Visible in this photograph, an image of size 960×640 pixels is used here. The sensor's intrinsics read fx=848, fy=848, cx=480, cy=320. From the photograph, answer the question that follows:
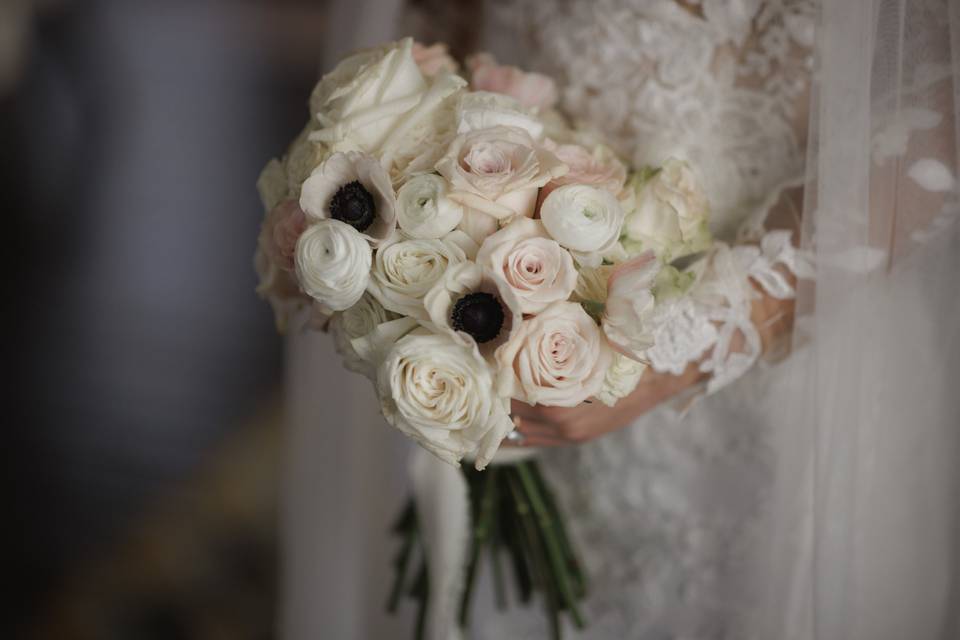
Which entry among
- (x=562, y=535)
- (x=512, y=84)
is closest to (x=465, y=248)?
(x=512, y=84)

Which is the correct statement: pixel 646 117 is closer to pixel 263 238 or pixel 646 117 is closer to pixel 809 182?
pixel 809 182

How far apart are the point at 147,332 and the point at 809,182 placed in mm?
3683

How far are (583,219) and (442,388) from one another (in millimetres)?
181

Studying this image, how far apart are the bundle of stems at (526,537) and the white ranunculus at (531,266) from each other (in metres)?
0.45

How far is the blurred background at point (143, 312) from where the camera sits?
2.57 metres

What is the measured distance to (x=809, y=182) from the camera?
0.85 meters

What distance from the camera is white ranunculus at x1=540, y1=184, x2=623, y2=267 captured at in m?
0.70

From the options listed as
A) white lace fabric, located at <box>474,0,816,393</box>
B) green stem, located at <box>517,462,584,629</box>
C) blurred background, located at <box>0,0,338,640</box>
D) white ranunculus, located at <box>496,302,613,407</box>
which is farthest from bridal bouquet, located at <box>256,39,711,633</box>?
blurred background, located at <box>0,0,338,640</box>

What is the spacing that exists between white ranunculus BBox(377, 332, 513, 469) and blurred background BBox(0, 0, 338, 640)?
1925 millimetres

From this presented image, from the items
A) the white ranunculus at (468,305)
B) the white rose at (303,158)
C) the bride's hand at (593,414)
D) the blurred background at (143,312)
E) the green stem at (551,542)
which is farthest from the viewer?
the blurred background at (143,312)

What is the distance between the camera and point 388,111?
0.76 m

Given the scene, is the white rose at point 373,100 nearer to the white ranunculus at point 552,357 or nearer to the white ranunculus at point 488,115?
the white ranunculus at point 488,115

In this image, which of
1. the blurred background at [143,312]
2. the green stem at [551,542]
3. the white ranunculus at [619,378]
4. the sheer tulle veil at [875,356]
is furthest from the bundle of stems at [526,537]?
the blurred background at [143,312]

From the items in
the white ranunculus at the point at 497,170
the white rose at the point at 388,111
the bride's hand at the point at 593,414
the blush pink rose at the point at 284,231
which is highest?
the white rose at the point at 388,111
